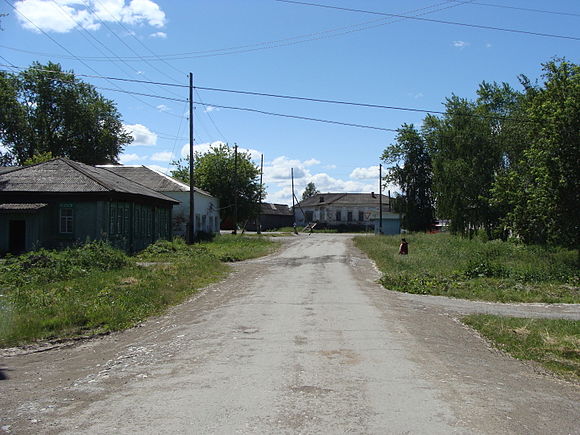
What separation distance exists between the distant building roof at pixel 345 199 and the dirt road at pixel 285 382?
90568 mm

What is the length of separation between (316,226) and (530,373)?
304 feet

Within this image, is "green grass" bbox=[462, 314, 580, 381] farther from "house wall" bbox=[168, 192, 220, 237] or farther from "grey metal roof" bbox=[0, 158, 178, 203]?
"house wall" bbox=[168, 192, 220, 237]

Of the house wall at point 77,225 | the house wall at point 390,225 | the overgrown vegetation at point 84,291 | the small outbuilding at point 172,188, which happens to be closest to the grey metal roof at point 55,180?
the house wall at point 77,225

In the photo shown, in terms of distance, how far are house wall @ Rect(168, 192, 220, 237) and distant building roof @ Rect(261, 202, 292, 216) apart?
148ft

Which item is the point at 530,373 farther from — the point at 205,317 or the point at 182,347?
the point at 205,317

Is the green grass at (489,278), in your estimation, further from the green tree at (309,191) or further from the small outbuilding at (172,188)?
the green tree at (309,191)

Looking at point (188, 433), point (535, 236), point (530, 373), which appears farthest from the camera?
point (535, 236)

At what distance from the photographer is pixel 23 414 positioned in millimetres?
5746

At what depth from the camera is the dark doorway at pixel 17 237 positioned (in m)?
27.5

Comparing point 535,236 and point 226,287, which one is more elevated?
point 535,236

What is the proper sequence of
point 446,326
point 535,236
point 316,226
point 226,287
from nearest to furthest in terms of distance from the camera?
point 446,326 → point 226,287 → point 535,236 → point 316,226

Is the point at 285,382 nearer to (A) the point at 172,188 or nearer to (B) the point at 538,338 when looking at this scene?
(B) the point at 538,338

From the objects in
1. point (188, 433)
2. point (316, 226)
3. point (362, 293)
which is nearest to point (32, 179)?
point (362, 293)

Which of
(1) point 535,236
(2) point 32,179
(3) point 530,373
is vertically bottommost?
(3) point 530,373
